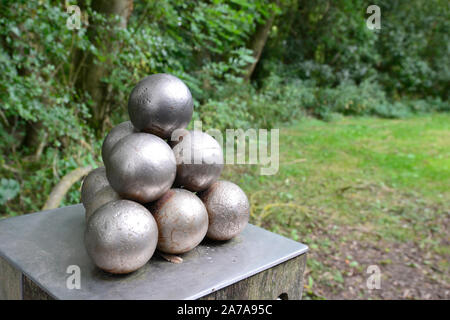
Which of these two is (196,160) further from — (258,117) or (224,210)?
(258,117)

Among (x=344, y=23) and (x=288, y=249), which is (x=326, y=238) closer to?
(x=288, y=249)

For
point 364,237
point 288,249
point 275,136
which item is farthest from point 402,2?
point 288,249

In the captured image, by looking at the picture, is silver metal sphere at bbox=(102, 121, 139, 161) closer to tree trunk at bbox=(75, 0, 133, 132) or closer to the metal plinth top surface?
the metal plinth top surface

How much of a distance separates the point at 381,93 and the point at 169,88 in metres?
11.5

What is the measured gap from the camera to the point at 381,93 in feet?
38.3

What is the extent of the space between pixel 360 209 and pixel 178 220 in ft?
11.8

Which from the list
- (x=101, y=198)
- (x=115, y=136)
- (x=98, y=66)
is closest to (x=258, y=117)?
(x=98, y=66)

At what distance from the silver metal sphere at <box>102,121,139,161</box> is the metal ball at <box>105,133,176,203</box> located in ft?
0.73

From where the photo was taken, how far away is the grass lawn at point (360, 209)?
3.20m

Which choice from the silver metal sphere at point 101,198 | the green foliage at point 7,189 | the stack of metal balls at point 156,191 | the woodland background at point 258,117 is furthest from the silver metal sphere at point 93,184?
the green foliage at point 7,189

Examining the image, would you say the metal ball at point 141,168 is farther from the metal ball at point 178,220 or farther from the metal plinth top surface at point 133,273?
the metal plinth top surface at point 133,273

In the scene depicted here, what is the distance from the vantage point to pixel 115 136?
161 centimetres

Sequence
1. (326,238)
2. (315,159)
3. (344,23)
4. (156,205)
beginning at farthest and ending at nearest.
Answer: (344,23)
(315,159)
(326,238)
(156,205)

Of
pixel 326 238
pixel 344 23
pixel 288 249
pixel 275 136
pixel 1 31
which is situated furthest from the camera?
pixel 344 23
